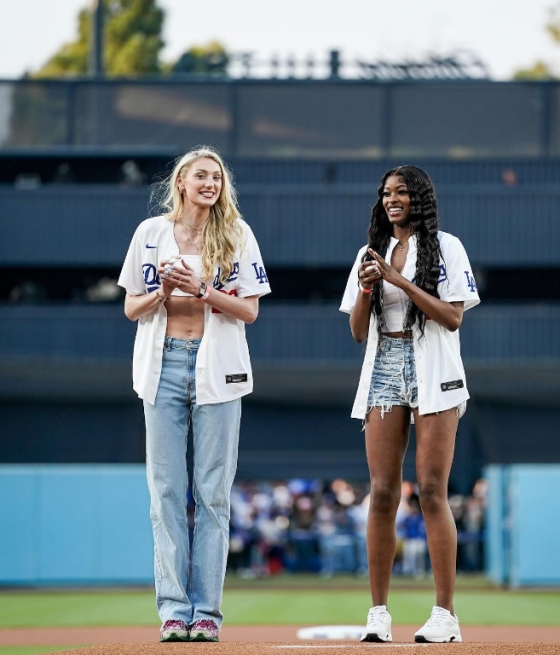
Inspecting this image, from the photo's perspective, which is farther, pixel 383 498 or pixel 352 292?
pixel 352 292

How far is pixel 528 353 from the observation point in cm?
2936

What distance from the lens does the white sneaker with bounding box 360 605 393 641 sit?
18.9 feet

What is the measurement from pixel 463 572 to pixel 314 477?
191 inches

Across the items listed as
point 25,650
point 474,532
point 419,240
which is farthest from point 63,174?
point 419,240

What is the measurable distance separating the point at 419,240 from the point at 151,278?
1332mm

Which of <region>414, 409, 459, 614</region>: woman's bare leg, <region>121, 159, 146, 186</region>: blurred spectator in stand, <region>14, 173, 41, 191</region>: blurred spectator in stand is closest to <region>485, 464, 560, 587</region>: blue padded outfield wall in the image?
<region>121, 159, 146, 186</region>: blurred spectator in stand

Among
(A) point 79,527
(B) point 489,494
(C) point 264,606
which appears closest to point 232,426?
(C) point 264,606

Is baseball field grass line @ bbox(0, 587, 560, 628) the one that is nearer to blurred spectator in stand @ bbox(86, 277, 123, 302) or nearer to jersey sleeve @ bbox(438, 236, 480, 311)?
jersey sleeve @ bbox(438, 236, 480, 311)

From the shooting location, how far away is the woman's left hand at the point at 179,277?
571 centimetres

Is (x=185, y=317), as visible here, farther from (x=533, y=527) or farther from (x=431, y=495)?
(x=533, y=527)

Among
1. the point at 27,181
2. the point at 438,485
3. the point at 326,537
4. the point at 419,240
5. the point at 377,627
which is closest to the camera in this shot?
the point at 377,627

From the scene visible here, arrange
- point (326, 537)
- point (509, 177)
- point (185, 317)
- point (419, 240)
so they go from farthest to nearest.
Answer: point (509, 177), point (326, 537), point (419, 240), point (185, 317)

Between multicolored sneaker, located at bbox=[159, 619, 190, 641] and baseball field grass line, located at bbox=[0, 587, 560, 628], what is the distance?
7919mm

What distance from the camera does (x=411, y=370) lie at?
6.00m
